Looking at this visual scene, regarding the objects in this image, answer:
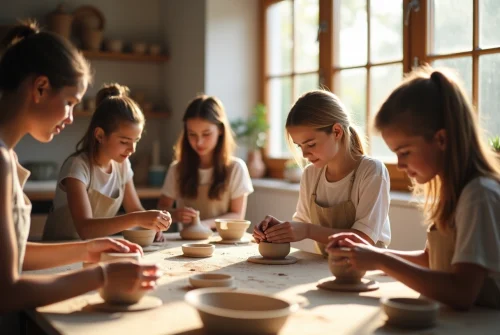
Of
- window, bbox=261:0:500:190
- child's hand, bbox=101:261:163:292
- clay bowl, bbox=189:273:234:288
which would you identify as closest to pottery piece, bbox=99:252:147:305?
child's hand, bbox=101:261:163:292

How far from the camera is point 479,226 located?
1.40m

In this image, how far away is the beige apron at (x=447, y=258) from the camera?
1.47 metres

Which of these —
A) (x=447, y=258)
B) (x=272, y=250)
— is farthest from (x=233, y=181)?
(x=447, y=258)

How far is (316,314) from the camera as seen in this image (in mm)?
1370

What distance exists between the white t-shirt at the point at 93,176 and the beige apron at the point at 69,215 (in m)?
0.03

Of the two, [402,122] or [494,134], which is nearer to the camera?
[402,122]

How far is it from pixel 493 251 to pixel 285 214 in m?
2.63

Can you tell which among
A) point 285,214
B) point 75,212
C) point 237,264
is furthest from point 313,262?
point 285,214

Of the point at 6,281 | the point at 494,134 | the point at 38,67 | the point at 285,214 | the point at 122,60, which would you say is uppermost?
the point at 122,60

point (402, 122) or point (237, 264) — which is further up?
point (402, 122)

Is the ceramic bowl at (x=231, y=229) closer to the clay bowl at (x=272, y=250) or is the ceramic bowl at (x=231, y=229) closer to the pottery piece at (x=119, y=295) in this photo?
Answer: the clay bowl at (x=272, y=250)

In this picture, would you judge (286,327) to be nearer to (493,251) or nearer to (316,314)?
(316,314)

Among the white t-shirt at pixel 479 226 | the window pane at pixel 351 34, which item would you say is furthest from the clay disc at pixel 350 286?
the window pane at pixel 351 34

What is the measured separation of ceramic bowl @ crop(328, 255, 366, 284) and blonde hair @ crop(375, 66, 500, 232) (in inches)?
9.7
